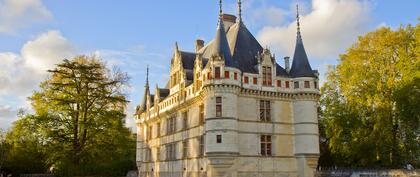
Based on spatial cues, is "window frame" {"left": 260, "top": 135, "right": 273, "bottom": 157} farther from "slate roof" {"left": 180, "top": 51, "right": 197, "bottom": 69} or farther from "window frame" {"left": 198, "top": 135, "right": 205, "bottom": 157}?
"slate roof" {"left": 180, "top": 51, "right": 197, "bottom": 69}

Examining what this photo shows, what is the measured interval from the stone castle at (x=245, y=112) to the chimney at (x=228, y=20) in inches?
64.5

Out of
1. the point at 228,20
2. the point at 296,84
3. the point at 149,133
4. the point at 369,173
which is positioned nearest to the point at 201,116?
the point at 296,84

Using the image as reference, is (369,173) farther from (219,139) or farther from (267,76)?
(219,139)

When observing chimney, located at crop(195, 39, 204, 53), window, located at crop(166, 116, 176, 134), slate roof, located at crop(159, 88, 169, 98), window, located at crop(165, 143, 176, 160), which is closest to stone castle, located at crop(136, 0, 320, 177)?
window, located at crop(165, 143, 176, 160)

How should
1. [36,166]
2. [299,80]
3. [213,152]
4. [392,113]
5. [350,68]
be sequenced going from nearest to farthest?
[213,152] → [299,80] → [392,113] → [350,68] → [36,166]

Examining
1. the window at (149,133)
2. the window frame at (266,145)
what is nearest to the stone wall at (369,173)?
the window frame at (266,145)

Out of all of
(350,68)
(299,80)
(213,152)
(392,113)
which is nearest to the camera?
(213,152)

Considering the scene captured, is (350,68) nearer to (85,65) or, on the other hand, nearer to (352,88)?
(352,88)

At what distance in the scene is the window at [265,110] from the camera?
24125mm

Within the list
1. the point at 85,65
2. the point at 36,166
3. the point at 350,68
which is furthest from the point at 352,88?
the point at 36,166

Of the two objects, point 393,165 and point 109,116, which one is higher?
point 109,116

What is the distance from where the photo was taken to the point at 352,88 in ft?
100

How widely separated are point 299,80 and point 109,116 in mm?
14192

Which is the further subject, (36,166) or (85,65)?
(36,166)
